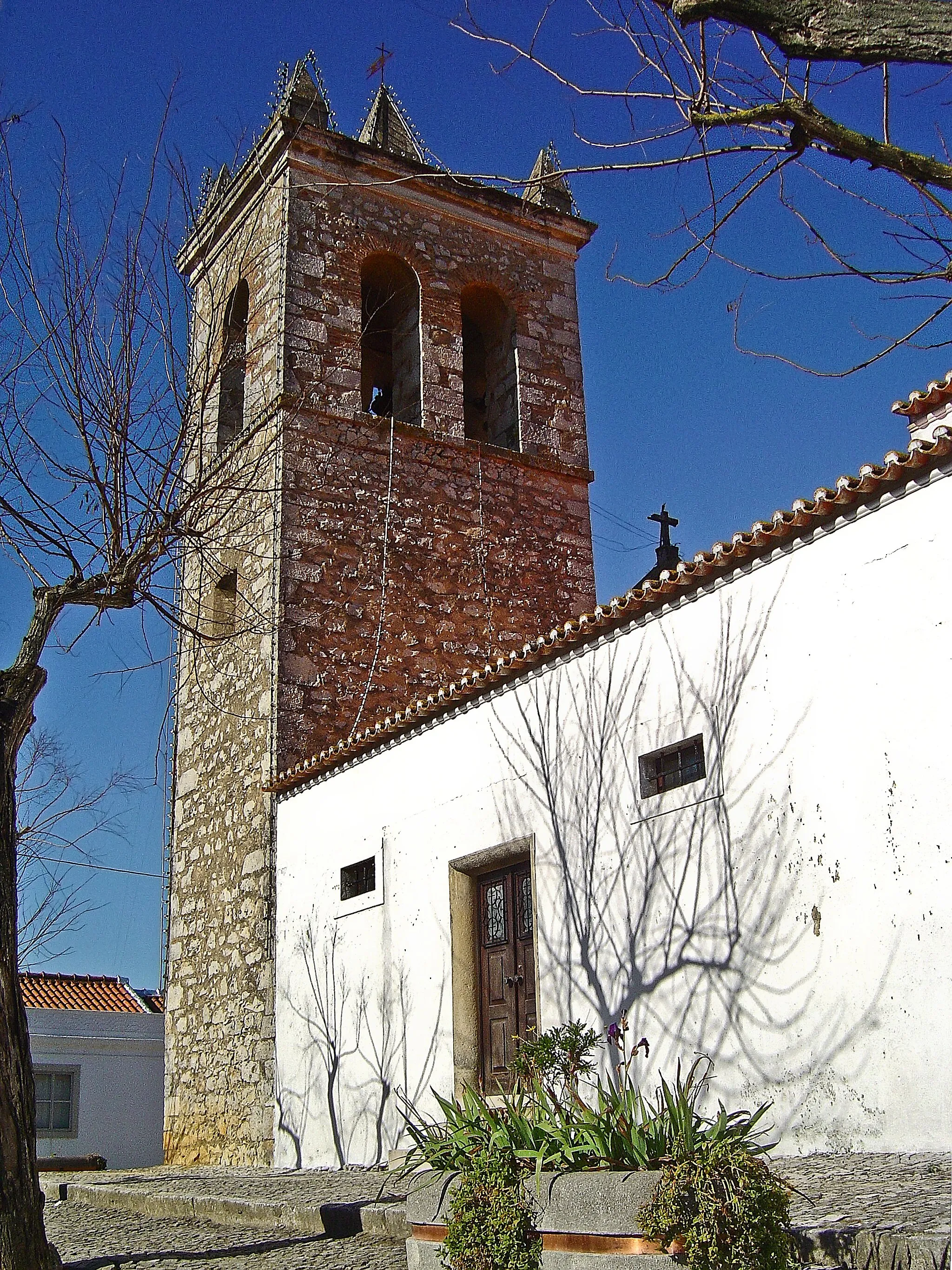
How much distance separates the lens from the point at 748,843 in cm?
711

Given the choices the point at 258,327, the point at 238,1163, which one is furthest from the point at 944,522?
the point at 258,327

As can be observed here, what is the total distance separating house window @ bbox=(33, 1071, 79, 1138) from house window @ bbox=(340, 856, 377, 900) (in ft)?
38.5

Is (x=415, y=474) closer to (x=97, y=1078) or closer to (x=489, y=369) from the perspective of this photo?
(x=489, y=369)

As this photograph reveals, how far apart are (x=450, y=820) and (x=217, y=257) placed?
29.3ft

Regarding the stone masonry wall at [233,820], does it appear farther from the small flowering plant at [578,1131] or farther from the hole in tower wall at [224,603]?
the small flowering plant at [578,1131]

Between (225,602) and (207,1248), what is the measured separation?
813 centimetres

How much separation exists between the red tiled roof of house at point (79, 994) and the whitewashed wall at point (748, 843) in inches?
499

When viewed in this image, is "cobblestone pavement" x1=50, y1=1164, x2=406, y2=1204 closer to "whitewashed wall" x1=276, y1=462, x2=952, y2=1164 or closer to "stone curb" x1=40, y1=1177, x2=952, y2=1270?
"stone curb" x1=40, y1=1177, x2=952, y2=1270

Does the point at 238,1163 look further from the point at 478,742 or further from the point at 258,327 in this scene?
the point at 258,327

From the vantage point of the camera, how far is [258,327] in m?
14.0

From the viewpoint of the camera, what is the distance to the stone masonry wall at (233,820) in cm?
1164

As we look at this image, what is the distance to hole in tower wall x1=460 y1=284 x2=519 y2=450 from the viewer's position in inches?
592

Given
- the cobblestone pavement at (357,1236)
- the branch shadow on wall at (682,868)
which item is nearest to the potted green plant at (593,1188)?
the cobblestone pavement at (357,1236)

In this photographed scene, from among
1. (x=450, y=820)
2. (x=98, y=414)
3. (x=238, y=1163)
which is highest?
(x=98, y=414)
